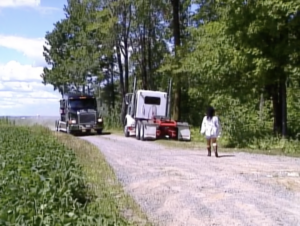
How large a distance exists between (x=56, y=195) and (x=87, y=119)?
29608mm

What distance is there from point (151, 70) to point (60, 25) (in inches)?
910

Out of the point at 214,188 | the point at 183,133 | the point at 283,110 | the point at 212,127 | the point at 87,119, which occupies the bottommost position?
the point at 214,188

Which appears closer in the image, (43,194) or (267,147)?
(43,194)

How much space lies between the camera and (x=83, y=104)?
124 ft

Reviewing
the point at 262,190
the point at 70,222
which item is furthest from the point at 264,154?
the point at 70,222

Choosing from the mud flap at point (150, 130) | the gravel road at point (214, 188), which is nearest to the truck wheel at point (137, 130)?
the mud flap at point (150, 130)

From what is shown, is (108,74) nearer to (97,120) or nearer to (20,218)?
(97,120)

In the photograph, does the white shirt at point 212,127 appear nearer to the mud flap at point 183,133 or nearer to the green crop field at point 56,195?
the green crop field at point 56,195

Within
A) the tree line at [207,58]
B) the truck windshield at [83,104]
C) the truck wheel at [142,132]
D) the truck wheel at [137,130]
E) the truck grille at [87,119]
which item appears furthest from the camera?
the truck windshield at [83,104]

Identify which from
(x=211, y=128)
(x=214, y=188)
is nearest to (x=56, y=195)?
(x=214, y=188)

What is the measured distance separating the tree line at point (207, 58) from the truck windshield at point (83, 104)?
17.8 feet

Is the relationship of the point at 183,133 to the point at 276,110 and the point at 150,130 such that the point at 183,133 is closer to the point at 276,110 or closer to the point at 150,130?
the point at 150,130

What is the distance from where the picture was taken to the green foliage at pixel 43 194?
19.6ft

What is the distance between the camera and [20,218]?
5.81 metres
